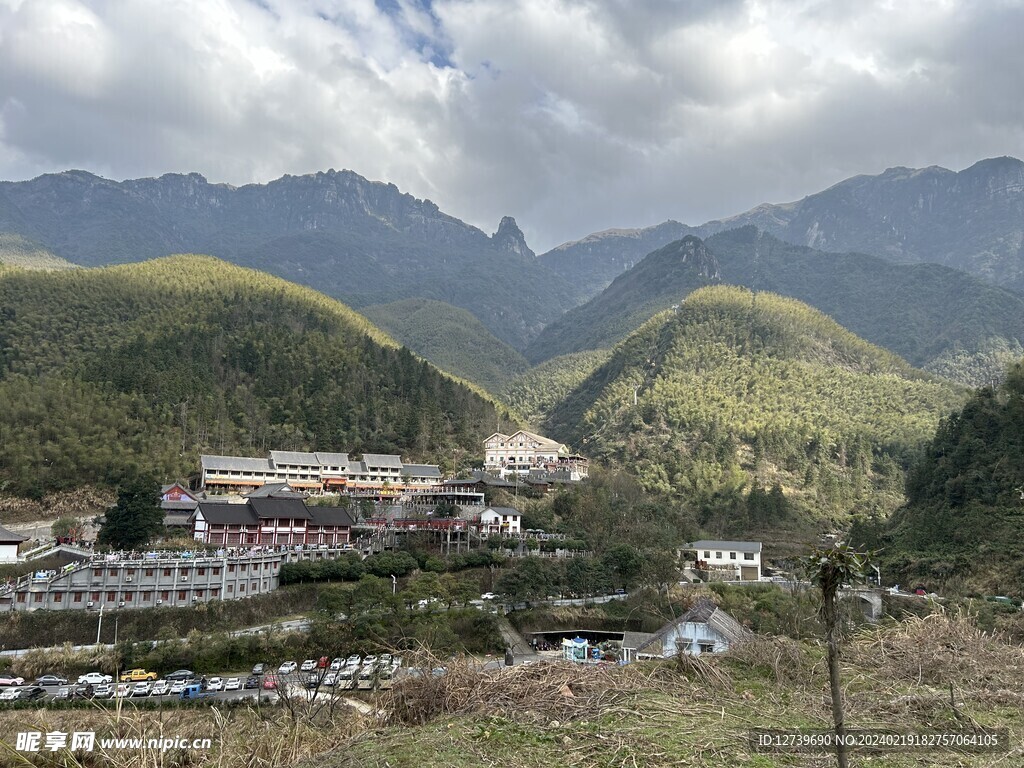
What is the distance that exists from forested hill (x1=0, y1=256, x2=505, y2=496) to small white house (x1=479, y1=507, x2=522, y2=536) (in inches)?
821

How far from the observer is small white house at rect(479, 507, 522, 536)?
51500 millimetres

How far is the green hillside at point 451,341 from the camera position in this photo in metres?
159

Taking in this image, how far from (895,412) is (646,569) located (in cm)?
7082

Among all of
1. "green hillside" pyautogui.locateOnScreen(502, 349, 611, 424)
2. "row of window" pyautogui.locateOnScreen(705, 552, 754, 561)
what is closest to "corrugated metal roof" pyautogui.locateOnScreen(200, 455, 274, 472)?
"row of window" pyautogui.locateOnScreen(705, 552, 754, 561)

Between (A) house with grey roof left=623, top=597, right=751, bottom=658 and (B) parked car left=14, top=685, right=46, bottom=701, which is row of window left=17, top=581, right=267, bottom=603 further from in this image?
(A) house with grey roof left=623, top=597, right=751, bottom=658

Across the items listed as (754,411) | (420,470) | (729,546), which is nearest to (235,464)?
(420,470)

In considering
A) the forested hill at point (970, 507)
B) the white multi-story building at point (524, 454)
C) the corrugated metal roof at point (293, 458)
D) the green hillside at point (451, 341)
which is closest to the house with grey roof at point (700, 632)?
the forested hill at point (970, 507)

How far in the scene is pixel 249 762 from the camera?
770 centimetres

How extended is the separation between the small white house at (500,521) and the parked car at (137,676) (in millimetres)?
24470

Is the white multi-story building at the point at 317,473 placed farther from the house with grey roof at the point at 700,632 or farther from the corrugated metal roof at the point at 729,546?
the house with grey roof at the point at 700,632

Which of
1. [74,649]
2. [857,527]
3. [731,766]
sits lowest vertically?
[74,649]

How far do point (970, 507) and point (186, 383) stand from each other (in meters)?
63.3

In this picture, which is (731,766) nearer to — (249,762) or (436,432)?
(249,762)

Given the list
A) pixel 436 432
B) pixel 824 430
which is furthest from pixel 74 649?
pixel 824 430
